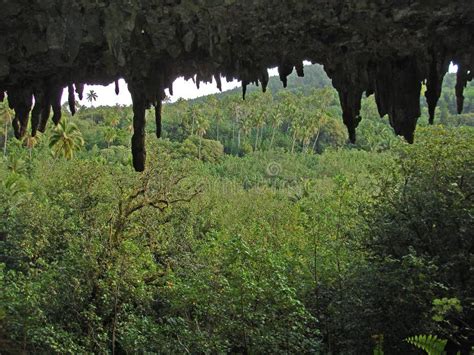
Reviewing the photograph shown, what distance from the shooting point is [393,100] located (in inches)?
216

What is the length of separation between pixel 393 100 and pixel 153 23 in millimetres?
2773

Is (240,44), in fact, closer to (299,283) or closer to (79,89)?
(79,89)

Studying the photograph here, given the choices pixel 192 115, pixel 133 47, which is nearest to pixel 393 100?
pixel 133 47

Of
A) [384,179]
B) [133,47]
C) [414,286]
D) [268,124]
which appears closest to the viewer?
[133,47]

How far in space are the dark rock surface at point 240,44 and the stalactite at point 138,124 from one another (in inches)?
0.5

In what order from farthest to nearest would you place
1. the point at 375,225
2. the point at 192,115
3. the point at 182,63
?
the point at 192,115 → the point at 375,225 → the point at 182,63

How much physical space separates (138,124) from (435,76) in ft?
11.5

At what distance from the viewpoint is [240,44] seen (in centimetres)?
525

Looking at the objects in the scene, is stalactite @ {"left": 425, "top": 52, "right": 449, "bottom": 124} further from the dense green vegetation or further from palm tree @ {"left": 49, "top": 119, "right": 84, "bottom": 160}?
palm tree @ {"left": 49, "top": 119, "right": 84, "bottom": 160}

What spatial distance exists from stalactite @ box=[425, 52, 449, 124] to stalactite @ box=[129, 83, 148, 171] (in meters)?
3.37

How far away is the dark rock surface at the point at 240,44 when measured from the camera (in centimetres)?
447

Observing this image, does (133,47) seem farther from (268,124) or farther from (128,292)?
(268,124)

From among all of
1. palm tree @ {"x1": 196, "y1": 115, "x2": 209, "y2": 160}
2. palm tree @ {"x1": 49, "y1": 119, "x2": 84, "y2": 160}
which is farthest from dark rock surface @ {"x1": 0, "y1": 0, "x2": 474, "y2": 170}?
palm tree @ {"x1": 196, "y1": 115, "x2": 209, "y2": 160}

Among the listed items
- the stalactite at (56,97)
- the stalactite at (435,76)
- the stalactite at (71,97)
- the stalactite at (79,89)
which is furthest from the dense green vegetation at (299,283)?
the stalactite at (56,97)
